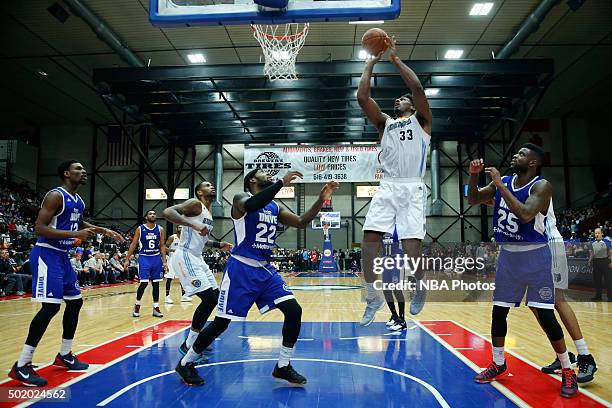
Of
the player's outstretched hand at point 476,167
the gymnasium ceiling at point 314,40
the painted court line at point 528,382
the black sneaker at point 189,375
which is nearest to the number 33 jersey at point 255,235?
the black sneaker at point 189,375

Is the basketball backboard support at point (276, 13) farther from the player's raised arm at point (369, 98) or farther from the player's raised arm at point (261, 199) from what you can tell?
the player's raised arm at point (261, 199)

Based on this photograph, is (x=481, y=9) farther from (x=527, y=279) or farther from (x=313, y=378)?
(x=313, y=378)

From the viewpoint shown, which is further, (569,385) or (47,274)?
(47,274)

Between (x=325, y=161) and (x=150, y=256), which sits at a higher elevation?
(x=325, y=161)

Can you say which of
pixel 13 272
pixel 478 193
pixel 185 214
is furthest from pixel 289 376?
pixel 13 272

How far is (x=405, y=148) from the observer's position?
4305 millimetres

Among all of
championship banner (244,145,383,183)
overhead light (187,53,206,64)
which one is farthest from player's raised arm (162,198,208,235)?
championship banner (244,145,383,183)

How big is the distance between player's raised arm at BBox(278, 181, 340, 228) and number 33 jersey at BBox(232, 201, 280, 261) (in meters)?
0.20

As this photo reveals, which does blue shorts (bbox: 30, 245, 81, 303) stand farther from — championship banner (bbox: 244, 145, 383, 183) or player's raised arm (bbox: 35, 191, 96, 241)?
championship banner (bbox: 244, 145, 383, 183)

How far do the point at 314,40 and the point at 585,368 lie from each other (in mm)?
14256

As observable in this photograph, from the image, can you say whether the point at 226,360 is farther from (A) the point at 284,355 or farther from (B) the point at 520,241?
(B) the point at 520,241

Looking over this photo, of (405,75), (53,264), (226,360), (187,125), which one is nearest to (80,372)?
(53,264)

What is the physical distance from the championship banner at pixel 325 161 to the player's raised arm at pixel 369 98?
1501cm

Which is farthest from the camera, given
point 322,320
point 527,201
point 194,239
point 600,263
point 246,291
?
point 600,263
